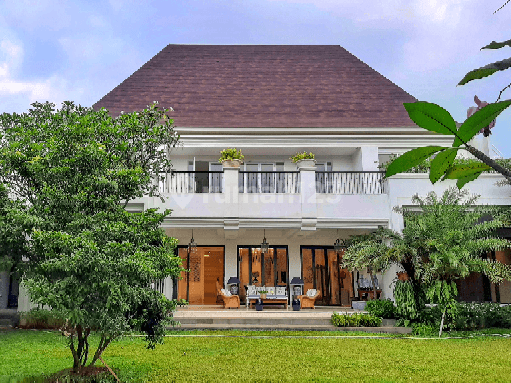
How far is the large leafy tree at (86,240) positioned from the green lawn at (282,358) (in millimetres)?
1303

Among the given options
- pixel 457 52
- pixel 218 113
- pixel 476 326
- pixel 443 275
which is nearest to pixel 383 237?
pixel 443 275

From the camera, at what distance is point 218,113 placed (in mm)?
20172

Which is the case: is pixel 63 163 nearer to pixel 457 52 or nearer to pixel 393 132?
pixel 457 52

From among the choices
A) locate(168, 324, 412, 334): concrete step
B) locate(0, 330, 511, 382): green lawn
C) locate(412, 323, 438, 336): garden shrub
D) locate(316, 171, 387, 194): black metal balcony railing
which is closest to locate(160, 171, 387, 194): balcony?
locate(316, 171, 387, 194): black metal balcony railing

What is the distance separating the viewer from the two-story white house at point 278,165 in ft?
53.5

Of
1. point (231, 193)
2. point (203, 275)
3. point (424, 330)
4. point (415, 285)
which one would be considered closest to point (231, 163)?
point (231, 193)

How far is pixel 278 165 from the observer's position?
64.5ft

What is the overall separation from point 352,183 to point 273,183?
116 inches

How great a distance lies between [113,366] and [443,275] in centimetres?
944

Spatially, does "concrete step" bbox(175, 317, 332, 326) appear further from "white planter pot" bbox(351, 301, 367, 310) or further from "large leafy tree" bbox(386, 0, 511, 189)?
"large leafy tree" bbox(386, 0, 511, 189)

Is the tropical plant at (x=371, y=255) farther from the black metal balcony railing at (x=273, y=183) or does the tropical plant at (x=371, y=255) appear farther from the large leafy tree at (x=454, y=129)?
the large leafy tree at (x=454, y=129)

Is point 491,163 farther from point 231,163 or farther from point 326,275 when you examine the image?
point 326,275

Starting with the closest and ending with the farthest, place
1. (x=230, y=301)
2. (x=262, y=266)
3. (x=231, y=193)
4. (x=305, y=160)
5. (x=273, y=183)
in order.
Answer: (x=231, y=193)
(x=305, y=160)
(x=273, y=183)
(x=230, y=301)
(x=262, y=266)

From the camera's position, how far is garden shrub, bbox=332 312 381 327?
13.7 metres
